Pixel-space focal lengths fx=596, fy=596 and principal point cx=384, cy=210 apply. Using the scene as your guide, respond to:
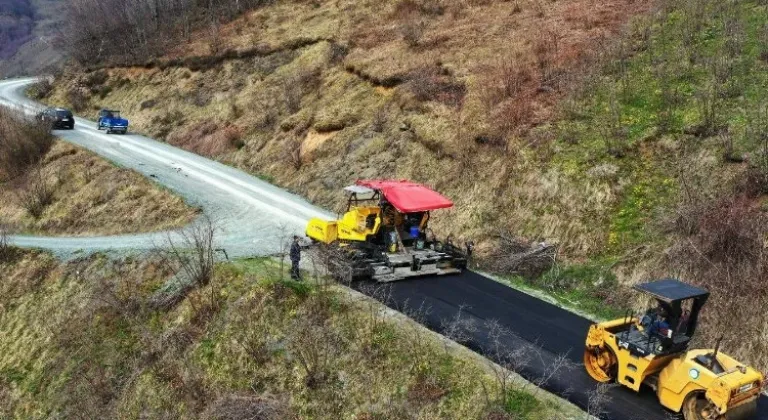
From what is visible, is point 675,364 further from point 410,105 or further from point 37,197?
point 37,197

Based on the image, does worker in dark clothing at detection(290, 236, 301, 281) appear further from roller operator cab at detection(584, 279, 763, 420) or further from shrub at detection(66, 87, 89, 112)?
shrub at detection(66, 87, 89, 112)

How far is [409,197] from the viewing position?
1777cm

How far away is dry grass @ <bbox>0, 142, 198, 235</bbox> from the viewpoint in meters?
26.9

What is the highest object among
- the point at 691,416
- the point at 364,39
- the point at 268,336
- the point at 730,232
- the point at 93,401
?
the point at 364,39

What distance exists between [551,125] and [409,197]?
9319 millimetres

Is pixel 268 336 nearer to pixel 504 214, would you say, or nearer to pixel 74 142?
pixel 504 214

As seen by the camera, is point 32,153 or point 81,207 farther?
point 32,153

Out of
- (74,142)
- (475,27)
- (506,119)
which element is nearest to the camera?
(506,119)

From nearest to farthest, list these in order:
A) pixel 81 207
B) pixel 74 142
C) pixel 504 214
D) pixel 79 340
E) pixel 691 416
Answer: pixel 691 416 → pixel 79 340 → pixel 504 214 → pixel 81 207 → pixel 74 142

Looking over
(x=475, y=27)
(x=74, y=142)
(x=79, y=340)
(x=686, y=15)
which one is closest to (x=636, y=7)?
(x=686, y=15)

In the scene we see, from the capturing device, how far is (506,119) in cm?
2545

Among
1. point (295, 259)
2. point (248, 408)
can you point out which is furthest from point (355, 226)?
point (248, 408)

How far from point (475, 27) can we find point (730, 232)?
22962mm

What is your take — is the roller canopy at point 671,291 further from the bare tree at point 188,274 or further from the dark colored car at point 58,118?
the dark colored car at point 58,118
